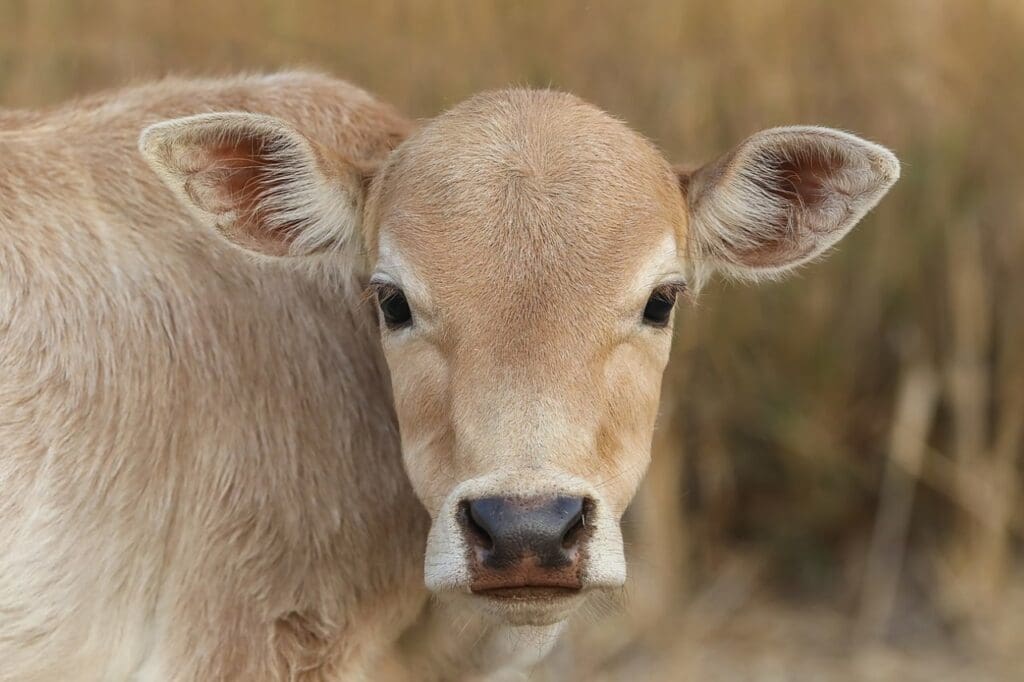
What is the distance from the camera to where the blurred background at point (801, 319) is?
7.97 m

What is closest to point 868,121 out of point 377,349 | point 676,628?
point 676,628

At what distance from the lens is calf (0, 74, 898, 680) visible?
4.19 metres

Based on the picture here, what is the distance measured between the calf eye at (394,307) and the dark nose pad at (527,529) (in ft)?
2.73

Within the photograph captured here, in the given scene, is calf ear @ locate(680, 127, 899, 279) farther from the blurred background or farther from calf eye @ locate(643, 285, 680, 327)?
the blurred background

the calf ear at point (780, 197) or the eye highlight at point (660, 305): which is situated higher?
the calf ear at point (780, 197)

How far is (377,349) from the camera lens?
196 inches

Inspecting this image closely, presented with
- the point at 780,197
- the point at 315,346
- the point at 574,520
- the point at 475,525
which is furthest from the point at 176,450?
the point at 780,197

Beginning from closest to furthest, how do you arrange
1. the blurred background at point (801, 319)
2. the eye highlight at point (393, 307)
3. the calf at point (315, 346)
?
the calf at point (315, 346) < the eye highlight at point (393, 307) < the blurred background at point (801, 319)

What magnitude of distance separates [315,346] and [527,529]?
1568 millimetres

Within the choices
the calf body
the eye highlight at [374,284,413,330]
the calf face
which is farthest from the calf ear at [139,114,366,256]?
the eye highlight at [374,284,413,330]

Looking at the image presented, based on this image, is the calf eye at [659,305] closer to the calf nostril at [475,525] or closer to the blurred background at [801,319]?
the calf nostril at [475,525]

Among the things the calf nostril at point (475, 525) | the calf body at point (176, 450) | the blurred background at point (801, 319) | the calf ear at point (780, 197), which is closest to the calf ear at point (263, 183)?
the calf body at point (176, 450)

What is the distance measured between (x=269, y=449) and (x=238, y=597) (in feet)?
1.67

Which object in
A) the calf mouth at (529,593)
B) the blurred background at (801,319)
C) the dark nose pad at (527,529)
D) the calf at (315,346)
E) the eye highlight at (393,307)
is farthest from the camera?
the blurred background at (801,319)
